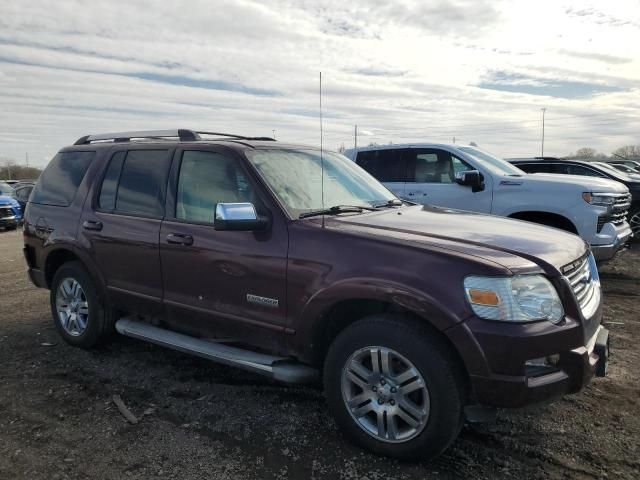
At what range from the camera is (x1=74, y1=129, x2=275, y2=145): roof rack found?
4.29 m

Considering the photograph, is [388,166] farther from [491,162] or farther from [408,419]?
[408,419]

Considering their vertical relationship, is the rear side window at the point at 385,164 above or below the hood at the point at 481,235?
above

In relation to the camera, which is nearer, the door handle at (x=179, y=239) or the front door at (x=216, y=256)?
the front door at (x=216, y=256)

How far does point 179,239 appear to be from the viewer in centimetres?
385

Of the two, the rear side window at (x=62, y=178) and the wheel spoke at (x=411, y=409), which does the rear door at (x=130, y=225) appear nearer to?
the rear side window at (x=62, y=178)

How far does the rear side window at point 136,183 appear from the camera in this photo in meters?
4.18

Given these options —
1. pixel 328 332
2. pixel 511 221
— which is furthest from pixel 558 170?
pixel 328 332

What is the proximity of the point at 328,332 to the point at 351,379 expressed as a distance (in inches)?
14.2

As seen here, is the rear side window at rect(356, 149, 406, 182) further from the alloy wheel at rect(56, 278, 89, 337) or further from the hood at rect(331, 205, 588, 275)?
the alloy wheel at rect(56, 278, 89, 337)

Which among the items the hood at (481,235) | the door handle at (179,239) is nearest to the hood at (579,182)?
the hood at (481,235)

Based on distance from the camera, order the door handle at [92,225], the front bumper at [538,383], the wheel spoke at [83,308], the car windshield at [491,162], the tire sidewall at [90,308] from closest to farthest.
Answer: the front bumper at [538,383] → the door handle at [92,225] → the tire sidewall at [90,308] → the wheel spoke at [83,308] → the car windshield at [491,162]

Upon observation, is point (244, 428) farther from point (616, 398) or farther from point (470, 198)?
point (470, 198)

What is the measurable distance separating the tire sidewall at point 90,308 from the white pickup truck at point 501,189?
5.10m

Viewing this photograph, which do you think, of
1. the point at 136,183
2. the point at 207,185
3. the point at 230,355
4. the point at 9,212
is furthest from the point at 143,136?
the point at 9,212
